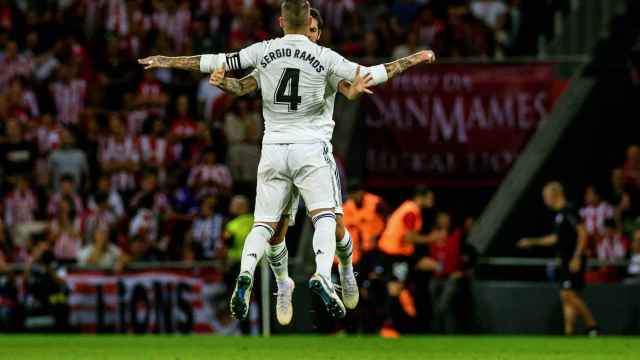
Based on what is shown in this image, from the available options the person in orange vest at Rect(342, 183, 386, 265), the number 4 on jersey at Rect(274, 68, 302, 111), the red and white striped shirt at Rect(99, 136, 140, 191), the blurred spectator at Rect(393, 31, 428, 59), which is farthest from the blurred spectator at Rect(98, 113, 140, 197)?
the number 4 on jersey at Rect(274, 68, 302, 111)

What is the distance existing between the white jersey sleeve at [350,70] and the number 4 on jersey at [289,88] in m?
0.30

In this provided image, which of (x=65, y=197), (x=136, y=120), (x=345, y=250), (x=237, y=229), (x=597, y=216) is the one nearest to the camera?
(x=345, y=250)

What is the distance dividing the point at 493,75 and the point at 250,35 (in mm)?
4188

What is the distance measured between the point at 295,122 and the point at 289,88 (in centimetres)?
29

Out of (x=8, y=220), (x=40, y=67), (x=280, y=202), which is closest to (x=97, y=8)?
(x=40, y=67)

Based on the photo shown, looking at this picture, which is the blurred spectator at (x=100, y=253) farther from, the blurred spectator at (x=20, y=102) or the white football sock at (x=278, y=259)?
the white football sock at (x=278, y=259)

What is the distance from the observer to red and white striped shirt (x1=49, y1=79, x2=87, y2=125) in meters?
26.4

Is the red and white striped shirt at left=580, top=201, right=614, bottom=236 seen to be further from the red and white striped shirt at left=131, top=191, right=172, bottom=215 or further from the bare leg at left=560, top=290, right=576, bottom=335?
the red and white striped shirt at left=131, top=191, right=172, bottom=215

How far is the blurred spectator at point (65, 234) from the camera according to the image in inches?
907

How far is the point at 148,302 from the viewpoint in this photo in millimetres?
22188

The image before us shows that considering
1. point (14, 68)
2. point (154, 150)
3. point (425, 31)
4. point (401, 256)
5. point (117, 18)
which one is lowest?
point (401, 256)

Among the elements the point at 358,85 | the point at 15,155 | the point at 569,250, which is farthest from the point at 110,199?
the point at 358,85

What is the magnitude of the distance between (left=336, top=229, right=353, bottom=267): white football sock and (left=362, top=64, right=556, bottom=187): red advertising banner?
35.3ft

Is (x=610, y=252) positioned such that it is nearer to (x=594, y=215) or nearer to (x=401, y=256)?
(x=594, y=215)
